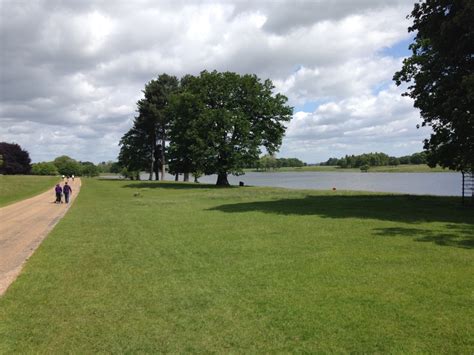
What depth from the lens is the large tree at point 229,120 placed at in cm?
4150

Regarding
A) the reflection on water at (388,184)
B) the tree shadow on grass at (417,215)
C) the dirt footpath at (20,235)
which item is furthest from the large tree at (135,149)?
the tree shadow on grass at (417,215)

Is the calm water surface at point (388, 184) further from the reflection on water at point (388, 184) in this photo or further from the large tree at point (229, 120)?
the large tree at point (229, 120)

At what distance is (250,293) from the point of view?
6.66m

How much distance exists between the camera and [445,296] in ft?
20.2

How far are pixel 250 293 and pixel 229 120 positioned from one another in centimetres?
3508

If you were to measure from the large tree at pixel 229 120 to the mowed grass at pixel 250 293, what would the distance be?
1159 inches

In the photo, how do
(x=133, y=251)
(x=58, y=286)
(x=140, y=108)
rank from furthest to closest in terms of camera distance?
(x=140, y=108) → (x=133, y=251) → (x=58, y=286)

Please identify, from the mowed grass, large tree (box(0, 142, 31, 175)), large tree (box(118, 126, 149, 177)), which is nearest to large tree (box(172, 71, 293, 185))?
large tree (box(118, 126, 149, 177))

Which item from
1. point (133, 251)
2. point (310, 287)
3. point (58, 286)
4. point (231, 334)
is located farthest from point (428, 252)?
point (58, 286)

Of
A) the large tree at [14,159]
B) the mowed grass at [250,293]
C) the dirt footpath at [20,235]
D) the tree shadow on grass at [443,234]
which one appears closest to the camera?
the mowed grass at [250,293]

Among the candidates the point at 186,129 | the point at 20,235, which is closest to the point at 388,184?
the point at 186,129

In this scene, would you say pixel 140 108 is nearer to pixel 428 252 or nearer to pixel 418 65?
pixel 418 65

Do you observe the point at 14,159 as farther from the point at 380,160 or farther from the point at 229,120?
the point at 380,160

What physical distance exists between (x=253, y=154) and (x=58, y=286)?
36062 mm
